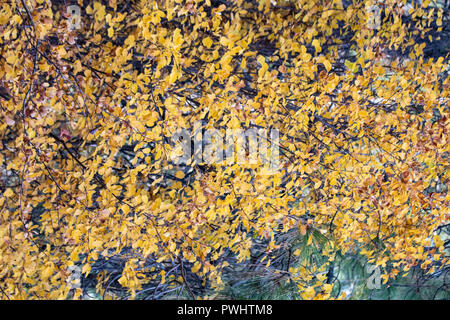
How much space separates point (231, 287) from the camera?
11.9 feet

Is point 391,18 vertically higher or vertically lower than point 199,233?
higher

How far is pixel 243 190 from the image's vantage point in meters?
3.04

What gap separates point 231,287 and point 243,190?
41.6 inches

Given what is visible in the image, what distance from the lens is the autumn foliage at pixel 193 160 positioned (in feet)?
9.16

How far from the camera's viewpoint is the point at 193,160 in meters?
3.71

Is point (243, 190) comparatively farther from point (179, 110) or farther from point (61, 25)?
point (61, 25)

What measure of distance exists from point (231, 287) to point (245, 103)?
63.9 inches

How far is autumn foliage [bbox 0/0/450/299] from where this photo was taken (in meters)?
2.79

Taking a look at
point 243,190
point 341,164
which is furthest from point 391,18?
point 243,190

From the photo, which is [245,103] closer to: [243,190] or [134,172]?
[243,190]

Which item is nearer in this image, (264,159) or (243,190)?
(243,190)

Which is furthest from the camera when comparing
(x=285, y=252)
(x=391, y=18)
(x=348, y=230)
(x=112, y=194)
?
(x=391, y=18)

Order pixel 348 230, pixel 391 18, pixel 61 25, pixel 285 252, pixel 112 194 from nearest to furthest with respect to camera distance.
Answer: pixel 61 25 < pixel 112 194 < pixel 348 230 < pixel 285 252 < pixel 391 18
